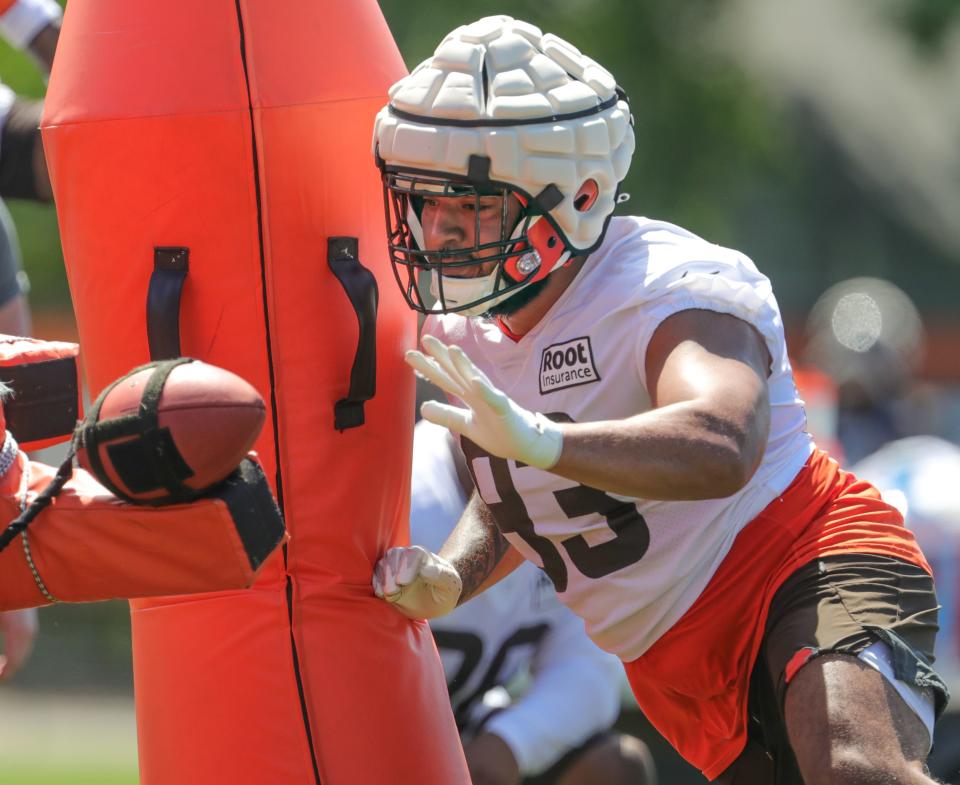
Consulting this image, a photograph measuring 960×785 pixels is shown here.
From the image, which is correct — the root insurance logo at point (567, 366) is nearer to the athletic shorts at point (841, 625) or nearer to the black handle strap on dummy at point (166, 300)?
the athletic shorts at point (841, 625)

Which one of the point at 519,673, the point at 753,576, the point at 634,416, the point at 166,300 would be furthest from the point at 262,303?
the point at 519,673

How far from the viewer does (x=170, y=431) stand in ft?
7.97

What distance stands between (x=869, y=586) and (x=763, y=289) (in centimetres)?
57

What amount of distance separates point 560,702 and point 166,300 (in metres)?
1.72

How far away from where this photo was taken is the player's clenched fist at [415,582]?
10.3ft

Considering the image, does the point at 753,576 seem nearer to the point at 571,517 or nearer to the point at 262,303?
the point at 571,517

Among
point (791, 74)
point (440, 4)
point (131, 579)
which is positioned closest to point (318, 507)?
point (131, 579)

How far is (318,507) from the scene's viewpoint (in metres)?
3.12

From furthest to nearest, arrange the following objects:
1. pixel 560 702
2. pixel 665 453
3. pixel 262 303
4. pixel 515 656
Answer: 1. pixel 515 656
2. pixel 560 702
3. pixel 262 303
4. pixel 665 453

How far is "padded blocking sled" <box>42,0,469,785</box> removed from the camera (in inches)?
119

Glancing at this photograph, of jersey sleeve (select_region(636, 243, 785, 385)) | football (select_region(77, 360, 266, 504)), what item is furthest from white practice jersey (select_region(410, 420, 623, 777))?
football (select_region(77, 360, 266, 504))

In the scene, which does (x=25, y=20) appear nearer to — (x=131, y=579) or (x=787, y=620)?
(x=131, y=579)

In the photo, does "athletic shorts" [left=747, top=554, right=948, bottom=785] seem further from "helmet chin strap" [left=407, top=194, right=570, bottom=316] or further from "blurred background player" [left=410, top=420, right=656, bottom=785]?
"blurred background player" [left=410, top=420, right=656, bottom=785]

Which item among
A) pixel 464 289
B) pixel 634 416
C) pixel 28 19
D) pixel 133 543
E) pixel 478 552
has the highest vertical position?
pixel 28 19
